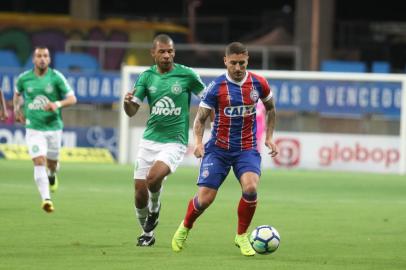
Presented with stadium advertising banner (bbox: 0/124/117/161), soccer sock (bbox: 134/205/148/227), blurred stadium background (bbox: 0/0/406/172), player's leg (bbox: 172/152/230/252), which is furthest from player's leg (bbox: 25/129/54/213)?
stadium advertising banner (bbox: 0/124/117/161)

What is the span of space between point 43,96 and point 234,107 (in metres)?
6.16

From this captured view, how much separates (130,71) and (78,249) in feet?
55.7

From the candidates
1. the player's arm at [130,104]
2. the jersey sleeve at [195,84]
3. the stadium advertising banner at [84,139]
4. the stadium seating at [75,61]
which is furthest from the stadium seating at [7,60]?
the player's arm at [130,104]

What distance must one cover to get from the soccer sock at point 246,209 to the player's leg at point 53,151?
20.2 ft

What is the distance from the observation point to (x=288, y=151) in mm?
27844

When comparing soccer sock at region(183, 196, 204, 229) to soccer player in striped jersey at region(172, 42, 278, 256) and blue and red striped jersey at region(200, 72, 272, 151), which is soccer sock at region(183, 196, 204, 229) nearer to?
soccer player in striped jersey at region(172, 42, 278, 256)

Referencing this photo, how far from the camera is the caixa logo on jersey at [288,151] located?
27750 millimetres

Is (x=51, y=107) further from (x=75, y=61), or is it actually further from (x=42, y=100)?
(x=75, y=61)

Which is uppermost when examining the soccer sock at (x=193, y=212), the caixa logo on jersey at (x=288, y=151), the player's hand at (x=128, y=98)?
the player's hand at (x=128, y=98)

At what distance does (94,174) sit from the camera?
24.9 meters

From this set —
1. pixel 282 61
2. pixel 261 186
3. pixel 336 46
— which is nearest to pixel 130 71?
pixel 261 186

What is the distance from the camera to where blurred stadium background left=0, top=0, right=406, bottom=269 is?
12.7 meters

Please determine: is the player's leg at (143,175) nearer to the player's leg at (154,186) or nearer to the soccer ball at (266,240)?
the player's leg at (154,186)

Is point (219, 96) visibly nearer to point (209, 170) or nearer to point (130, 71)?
point (209, 170)
